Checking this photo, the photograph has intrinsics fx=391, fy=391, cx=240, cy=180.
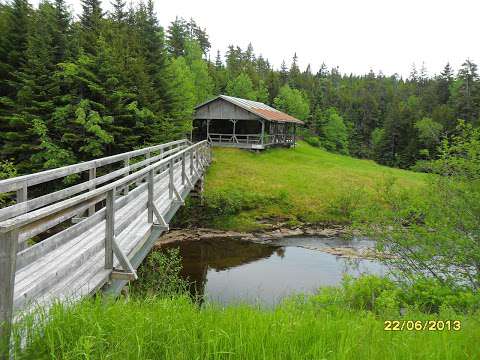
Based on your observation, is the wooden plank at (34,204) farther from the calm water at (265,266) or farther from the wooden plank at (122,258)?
the calm water at (265,266)

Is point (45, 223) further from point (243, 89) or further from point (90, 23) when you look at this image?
point (243, 89)

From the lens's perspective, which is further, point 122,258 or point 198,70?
point 198,70

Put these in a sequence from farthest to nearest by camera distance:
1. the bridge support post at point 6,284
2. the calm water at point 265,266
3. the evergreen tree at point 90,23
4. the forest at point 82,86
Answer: the evergreen tree at point 90,23 < the forest at point 82,86 < the calm water at point 265,266 < the bridge support post at point 6,284

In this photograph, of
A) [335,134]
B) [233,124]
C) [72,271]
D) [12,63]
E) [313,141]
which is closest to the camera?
[72,271]

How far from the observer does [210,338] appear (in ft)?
9.44

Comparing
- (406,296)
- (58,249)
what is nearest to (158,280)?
(406,296)

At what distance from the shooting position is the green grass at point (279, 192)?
917 inches

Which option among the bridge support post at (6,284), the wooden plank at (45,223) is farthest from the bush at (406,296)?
the bridge support post at (6,284)

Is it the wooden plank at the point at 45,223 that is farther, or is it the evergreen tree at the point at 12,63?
the evergreen tree at the point at 12,63

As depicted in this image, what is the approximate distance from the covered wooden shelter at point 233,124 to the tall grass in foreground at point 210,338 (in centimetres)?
3237

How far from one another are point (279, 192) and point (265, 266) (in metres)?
9.57

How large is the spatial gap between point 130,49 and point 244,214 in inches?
555

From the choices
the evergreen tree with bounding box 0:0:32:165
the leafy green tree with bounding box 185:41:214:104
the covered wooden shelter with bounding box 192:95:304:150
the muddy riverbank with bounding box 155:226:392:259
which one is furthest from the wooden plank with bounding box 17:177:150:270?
the leafy green tree with bounding box 185:41:214:104

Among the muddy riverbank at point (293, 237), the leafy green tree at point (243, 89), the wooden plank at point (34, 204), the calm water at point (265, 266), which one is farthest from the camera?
the leafy green tree at point (243, 89)
